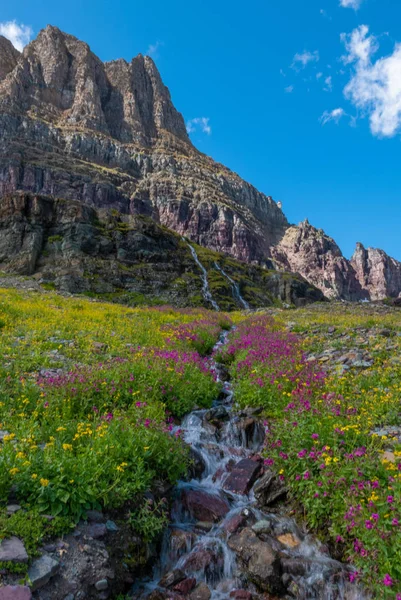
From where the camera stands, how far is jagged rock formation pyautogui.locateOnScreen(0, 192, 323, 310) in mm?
55844

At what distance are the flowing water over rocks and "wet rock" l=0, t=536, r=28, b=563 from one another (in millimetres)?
2175

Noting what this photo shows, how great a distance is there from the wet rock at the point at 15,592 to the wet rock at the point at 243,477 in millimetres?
5041

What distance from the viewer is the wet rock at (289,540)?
261 inches

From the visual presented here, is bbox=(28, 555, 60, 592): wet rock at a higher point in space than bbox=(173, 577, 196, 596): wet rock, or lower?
higher

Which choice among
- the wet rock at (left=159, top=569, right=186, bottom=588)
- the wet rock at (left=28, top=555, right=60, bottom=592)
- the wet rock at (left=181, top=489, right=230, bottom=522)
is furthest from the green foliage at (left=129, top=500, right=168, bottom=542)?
the wet rock at (left=28, top=555, right=60, bottom=592)

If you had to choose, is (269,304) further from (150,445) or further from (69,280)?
(150,445)

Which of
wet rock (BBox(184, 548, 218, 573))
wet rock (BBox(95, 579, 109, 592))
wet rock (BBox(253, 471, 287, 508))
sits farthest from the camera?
wet rock (BBox(253, 471, 287, 508))

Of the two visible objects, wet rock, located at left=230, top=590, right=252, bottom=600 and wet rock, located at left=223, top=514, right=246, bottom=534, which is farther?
wet rock, located at left=223, top=514, right=246, bottom=534

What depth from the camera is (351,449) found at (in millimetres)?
7285

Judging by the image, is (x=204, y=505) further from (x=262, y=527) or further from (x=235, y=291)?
(x=235, y=291)

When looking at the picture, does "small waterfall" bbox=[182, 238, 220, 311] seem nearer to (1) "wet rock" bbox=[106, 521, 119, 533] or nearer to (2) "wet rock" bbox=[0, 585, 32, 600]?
(1) "wet rock" bbox=[106, 521, 119, 533]

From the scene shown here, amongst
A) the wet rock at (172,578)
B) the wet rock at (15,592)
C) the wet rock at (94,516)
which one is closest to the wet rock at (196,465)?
the wet rock at (172,578)

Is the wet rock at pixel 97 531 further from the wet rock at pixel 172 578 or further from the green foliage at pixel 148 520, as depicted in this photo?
the wet rock at pixel 172 578

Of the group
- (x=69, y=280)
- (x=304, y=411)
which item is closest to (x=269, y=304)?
(x=69, y=280)
